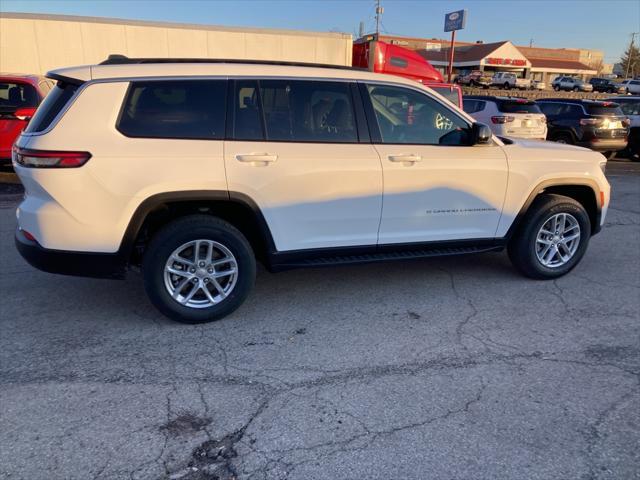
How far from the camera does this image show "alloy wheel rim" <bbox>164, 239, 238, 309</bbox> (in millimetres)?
3824

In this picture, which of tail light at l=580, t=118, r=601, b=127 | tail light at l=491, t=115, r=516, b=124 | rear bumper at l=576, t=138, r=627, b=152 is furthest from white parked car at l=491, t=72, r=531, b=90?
tail light at l=491, t=115, r=516, b=124

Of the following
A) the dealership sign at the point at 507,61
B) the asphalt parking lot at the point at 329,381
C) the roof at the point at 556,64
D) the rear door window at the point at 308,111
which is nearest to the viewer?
the asphalt parking lot at the point at 329,381

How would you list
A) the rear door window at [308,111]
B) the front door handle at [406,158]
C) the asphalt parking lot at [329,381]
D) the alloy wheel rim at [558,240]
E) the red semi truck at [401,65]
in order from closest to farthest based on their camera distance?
the asphalt parking lot at [329,381], the rear door window at [308,111], the front door handle at [406,158], the alloy wheel rim at [558,240], the red semi truck at [401,65]

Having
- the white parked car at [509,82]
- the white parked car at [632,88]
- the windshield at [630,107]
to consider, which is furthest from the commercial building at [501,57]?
the windshield at [630,107]

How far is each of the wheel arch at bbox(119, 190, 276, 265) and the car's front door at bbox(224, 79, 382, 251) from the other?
7 centimetres

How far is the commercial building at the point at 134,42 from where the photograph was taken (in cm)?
1180

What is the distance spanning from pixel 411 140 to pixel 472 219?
0.91 metres

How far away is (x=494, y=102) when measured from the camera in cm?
1281

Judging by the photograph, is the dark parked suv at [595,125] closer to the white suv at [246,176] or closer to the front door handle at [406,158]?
the white suv at [246,176]

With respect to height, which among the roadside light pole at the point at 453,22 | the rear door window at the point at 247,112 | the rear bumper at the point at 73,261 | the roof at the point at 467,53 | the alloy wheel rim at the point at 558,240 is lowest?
the alloy wheel rim at the point at 558,240

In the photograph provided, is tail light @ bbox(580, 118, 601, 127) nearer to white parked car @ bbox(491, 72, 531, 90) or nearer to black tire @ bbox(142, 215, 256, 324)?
black tire @ bbox(142, 215, 256, 324)

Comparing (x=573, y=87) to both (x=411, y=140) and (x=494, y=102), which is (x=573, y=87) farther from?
(x=411, y=140)

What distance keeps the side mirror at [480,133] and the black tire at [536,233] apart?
934 mm

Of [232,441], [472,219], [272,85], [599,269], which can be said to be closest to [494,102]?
[599,269]
